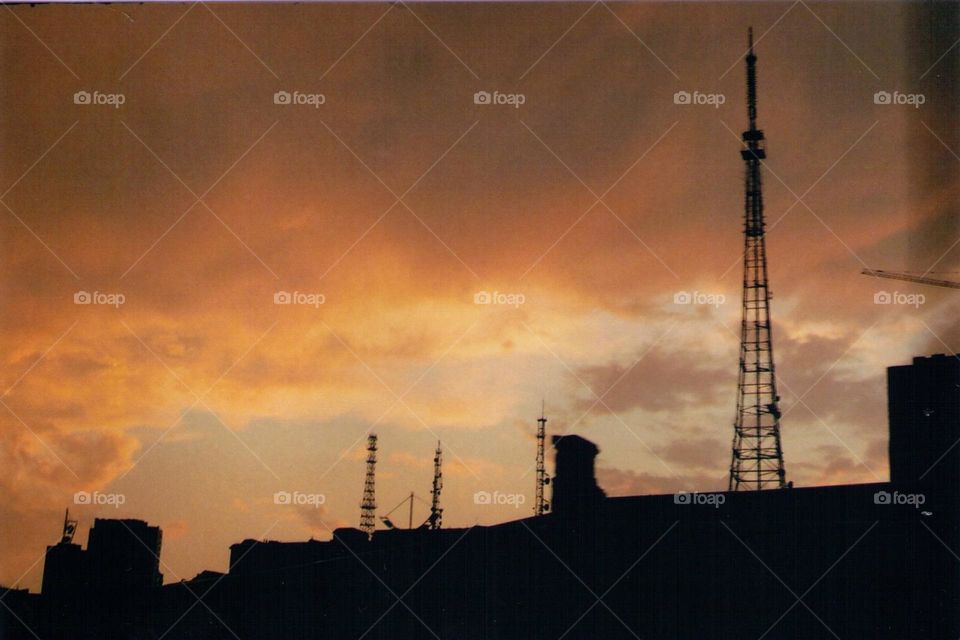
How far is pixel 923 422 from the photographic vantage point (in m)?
15.7

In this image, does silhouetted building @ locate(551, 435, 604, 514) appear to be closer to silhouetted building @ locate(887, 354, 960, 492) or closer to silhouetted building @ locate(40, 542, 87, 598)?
silhouetted building @ locate(887, 354, 960, 492)

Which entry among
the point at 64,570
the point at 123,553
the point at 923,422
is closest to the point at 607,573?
the point at 923,422

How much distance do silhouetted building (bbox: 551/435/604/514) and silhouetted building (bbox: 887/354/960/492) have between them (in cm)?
618

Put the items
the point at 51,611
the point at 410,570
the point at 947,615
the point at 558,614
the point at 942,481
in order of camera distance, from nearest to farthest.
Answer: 1. the point at 947,615
2. the point at 942,481
3. the point at 558,614
4. the point at 410,570
5. the point at 51,611

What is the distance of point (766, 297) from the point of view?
52.1 ft

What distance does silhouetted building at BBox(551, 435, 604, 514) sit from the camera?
1994cm

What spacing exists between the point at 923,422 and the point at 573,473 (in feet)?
23.9

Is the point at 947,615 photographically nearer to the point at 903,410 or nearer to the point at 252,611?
the point at 903,410

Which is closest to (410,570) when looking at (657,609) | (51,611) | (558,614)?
(558,614)

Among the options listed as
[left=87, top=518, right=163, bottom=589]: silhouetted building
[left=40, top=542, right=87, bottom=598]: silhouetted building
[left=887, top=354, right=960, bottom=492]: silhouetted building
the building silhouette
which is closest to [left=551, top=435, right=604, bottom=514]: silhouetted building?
the building silhouette

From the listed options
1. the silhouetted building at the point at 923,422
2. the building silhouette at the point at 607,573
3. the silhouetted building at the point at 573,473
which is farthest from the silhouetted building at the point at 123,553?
the silhouetted building at the point at 923,422

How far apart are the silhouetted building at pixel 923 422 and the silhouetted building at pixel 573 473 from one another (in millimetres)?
6184

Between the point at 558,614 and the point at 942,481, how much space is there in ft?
23.8

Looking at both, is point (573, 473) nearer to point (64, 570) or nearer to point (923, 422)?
point (923, 422)
